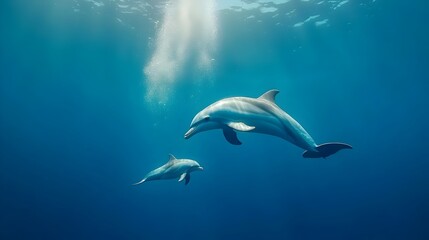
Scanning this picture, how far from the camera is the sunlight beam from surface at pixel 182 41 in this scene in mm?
21188

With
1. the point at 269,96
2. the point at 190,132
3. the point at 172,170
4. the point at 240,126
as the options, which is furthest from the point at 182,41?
the point at 240,126

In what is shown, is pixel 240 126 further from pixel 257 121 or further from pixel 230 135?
pixel 230 135

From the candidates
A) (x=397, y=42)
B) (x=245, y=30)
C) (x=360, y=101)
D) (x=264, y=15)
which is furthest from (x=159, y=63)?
(x=360, y=101)

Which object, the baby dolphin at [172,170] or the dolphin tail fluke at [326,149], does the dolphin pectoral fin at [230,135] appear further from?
the baby dolphin at [172,170]

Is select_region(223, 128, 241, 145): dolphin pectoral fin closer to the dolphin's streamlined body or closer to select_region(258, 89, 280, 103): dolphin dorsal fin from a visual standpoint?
the dolphin's streamlined body

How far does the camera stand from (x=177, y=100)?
51.6 metres

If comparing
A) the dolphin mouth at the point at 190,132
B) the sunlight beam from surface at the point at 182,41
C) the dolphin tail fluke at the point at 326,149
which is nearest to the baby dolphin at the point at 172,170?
the dolphin mouth at the point at 190,132

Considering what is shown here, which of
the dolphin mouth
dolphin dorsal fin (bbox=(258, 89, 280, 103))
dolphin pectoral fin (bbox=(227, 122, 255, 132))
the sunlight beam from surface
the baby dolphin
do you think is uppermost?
the sunlight beam from surface

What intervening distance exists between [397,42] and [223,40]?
1972cm

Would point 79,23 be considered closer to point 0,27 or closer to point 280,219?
point 0,27

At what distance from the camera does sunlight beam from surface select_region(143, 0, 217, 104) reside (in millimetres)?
21188

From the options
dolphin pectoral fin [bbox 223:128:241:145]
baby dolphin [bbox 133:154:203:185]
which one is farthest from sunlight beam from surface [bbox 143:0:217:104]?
dolphin pectoral fin [bbox 223:128:241:145]

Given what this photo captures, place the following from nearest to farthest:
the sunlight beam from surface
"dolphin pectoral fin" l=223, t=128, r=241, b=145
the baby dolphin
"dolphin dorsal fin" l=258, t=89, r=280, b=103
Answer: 1. "dolphin pectoral fin" l=223, t=128, r=241, b=145
2. "dolphin dorsal fin" l=258, t=89, r=280, b=103
3. the baby dolphin
4. the sunlight beam from surface

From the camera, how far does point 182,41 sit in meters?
26.9
